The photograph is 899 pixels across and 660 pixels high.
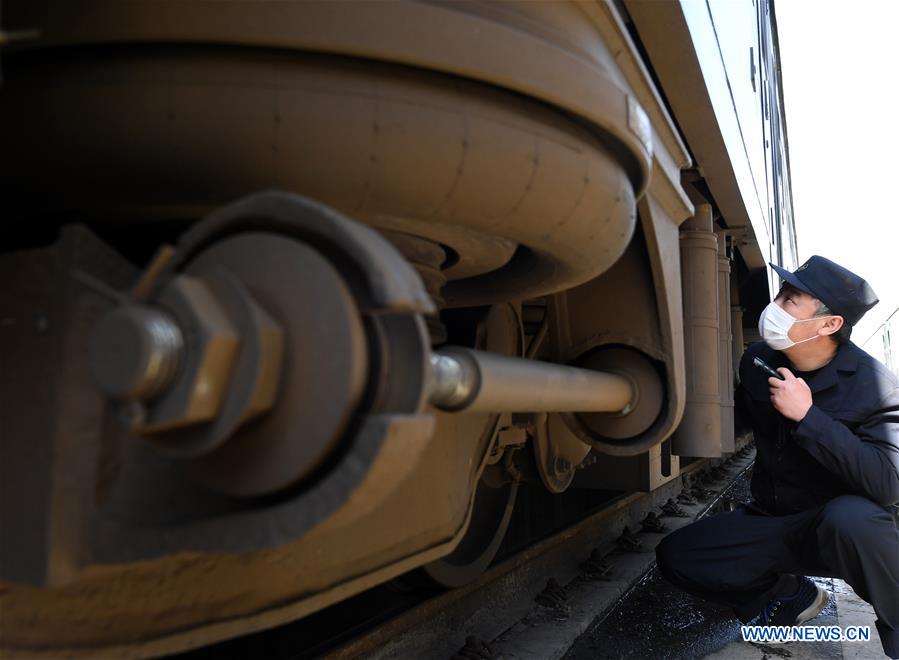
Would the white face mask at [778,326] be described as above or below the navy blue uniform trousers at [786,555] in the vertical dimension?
above

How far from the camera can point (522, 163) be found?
1348 mm

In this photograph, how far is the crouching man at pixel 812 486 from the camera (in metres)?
2.59

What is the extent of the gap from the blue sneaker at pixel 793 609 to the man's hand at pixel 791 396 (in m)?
0.75

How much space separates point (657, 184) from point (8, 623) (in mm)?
1810

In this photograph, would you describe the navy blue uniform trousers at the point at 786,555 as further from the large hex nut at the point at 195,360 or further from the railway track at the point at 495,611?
the large hex nut at the point at 195,360

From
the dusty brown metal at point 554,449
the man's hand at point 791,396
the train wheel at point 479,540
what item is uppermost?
the man's hand at point 791,396

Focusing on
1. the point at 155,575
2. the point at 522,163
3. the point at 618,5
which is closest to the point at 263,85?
the point at 522,163

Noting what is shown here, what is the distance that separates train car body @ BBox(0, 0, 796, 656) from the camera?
94 centimetres

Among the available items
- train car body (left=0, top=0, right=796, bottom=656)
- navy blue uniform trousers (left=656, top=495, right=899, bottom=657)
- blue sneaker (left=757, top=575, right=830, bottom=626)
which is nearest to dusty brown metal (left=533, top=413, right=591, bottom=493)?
navy blue uniform trousers (left=656, top=495, right=899, bottom=657)

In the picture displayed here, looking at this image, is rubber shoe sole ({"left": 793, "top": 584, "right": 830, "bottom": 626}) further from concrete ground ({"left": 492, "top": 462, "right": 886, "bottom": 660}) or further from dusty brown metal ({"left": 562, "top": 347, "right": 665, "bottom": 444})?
dusty brown metal ({"left": 562, "top": 347, "right": 665, "bottom": 444})

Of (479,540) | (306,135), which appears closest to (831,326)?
(479,540)

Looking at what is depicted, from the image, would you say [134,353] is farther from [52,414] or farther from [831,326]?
[831,326]

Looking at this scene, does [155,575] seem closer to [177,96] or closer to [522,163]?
[177,96]

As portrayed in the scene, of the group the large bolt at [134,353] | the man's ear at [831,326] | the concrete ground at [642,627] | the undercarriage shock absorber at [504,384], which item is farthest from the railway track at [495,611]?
the large bolt at [134,353]
